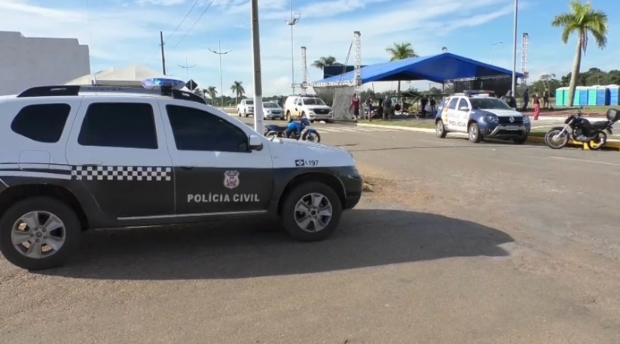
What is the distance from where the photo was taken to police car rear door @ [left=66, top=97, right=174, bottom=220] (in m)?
5.14

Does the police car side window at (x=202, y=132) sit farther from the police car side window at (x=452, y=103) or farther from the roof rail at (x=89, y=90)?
the police car side window at (x=452, y=103)

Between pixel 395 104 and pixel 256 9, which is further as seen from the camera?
pixel 395 104

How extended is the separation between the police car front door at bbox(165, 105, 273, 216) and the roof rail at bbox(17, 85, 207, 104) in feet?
0.87

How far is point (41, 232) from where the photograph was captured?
5.07m

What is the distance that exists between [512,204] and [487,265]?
3.21 metres

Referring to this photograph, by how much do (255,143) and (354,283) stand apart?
189 centimetres

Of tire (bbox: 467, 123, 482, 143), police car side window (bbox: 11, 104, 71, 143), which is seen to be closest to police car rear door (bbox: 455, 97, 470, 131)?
tire (bbox: 467, 123, 482, 143)

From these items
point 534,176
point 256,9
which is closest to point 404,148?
point 534,176

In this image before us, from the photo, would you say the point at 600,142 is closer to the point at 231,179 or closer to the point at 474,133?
the point at 474,133

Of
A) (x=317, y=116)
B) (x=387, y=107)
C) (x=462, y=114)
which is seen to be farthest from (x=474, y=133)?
(x=317, y=116)

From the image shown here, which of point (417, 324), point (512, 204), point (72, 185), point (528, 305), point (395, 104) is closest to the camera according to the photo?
point (417, 324)

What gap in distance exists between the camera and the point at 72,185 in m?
5.07

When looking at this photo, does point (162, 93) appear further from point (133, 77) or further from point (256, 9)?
point (133, 77)

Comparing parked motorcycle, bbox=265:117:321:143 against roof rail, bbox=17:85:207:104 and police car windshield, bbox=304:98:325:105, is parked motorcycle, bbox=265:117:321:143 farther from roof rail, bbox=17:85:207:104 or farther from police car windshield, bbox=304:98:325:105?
police car windshield, bbox=304:98:325:105
